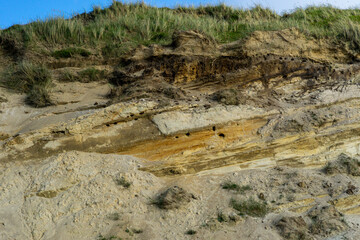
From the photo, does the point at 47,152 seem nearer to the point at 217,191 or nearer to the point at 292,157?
the point at 217,191

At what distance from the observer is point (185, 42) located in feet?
26.3

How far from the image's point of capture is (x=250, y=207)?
5258mm

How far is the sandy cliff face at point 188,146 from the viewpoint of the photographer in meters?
5.00

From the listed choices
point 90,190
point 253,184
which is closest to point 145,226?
point 90,190

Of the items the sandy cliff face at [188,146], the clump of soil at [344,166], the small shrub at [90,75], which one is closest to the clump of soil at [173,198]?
the sandy cliff face at [188,146]

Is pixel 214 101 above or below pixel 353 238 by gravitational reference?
above

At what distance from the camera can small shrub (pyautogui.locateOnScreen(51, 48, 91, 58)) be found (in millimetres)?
8188

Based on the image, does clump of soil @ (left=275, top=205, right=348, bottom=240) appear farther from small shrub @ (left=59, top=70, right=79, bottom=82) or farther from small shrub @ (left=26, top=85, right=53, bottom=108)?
small shrub @ (left=59, top=70, right=79, bottom=82)

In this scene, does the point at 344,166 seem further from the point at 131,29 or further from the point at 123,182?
the point at 131,29

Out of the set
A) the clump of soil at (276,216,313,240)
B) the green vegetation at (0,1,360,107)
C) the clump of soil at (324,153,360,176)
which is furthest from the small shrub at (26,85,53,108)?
the clump of soil at (324,153,360,176)

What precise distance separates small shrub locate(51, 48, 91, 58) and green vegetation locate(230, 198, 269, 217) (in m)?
5.08

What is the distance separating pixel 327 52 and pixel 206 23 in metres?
3.50

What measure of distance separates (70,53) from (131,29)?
2131 millimetres

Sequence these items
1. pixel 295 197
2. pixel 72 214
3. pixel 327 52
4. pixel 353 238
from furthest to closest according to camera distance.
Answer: pixel 327 52 → pixel 295 197 → pixel 72 214 → pixel 353 238
